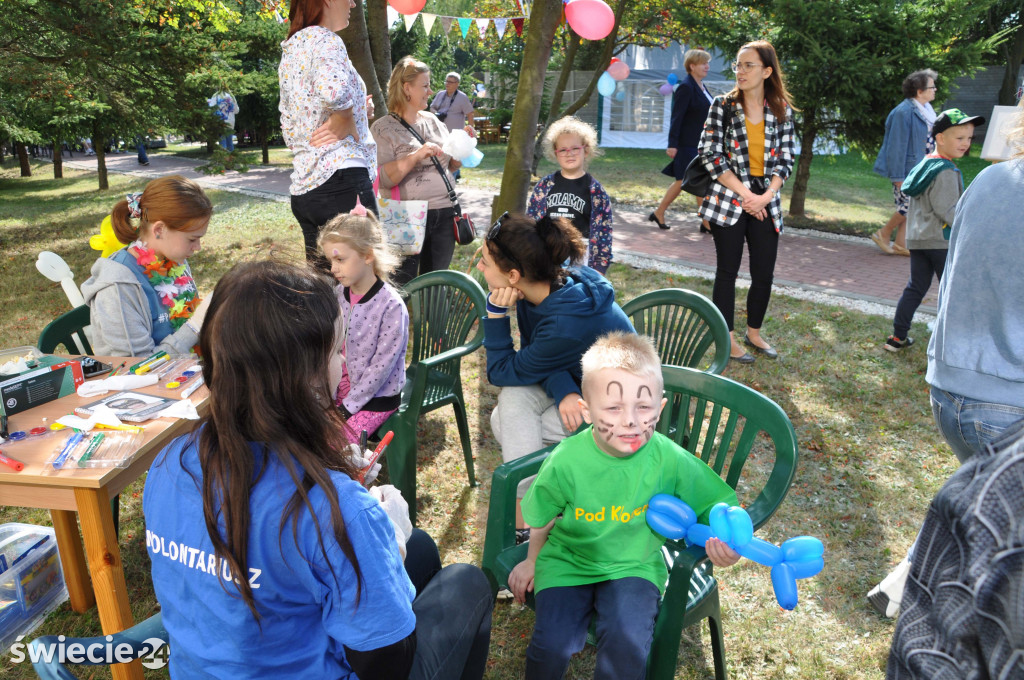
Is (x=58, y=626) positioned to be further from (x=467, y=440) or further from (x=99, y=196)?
(x=99, y=196)

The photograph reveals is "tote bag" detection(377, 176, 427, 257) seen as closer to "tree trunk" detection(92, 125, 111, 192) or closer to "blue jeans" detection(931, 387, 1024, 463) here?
"blue jeans" detection(931, 387, 1024, 463)

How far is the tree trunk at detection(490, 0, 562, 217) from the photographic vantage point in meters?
5.40

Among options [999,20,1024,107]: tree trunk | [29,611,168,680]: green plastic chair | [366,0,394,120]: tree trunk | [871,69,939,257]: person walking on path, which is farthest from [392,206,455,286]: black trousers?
[999,20,1024,107]: tree trunk

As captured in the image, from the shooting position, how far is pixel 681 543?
7.07 ft

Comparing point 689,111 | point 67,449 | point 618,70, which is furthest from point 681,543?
point 618,70

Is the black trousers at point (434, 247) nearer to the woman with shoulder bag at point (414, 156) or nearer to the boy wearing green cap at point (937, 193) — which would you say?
the woman with shoulder bag at point (414, 156)

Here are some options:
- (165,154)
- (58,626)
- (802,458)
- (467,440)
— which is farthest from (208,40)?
(165,154)

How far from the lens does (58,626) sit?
101 inches

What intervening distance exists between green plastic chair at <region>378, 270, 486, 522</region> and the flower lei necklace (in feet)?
3.21

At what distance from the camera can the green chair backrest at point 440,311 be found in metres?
3.49

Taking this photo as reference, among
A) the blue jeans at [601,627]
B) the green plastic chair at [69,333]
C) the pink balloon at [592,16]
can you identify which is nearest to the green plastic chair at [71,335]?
the green plastic chair at [69,333]

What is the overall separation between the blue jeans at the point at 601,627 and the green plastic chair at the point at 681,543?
0.22ft

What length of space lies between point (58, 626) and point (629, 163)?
1486 centimetres

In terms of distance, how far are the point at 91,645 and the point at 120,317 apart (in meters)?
1.70
